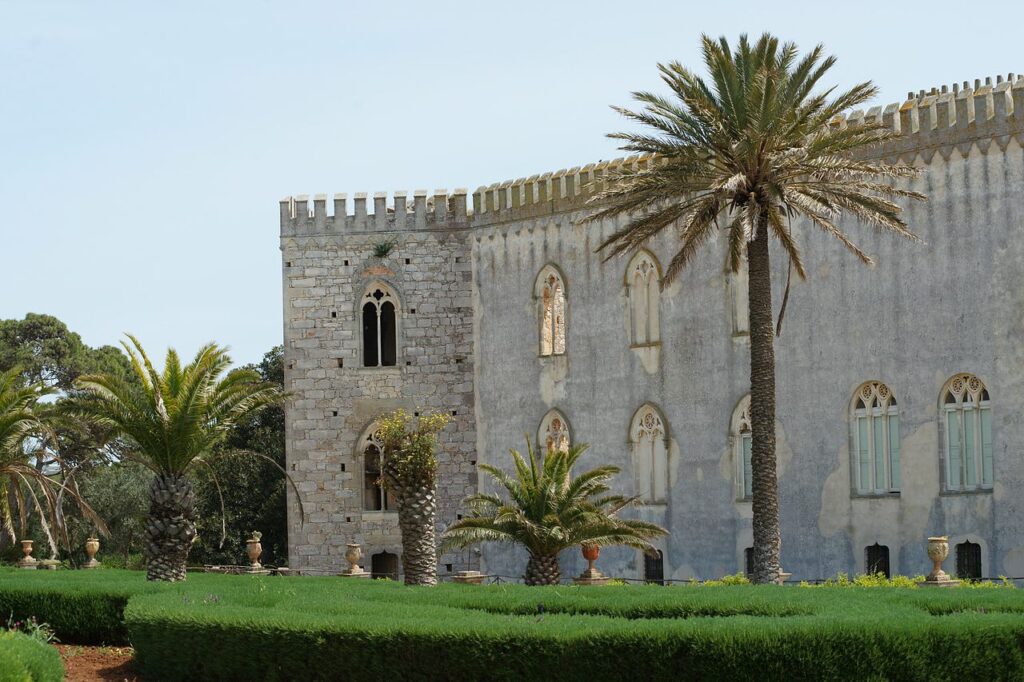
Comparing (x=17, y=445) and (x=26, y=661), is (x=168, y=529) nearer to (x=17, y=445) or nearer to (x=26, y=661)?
(x=17, y=445)

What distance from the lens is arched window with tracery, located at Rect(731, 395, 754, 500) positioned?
29.7 m

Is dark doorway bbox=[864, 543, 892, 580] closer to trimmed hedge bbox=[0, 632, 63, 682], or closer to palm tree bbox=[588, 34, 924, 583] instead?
palm tree bbox=[588, 34, 924, 583]

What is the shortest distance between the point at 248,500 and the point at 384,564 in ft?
29.3

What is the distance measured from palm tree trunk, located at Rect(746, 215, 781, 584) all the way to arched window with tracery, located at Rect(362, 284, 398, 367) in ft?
42.0

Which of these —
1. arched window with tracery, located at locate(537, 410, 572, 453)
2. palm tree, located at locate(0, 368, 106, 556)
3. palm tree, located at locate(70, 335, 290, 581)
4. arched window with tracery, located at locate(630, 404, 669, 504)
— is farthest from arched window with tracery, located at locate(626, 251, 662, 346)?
palm tree, located at locate(0, 368, 106, 556)

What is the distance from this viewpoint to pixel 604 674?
45.5 feet

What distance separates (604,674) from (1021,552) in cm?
1401

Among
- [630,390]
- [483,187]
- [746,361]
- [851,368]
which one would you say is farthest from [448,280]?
[851,368]

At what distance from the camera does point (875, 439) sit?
27953 millimetres

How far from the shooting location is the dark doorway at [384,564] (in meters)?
34.1

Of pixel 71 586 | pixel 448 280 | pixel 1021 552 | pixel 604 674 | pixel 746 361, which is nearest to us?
pixel 604 674

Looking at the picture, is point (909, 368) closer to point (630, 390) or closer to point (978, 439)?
point (978, 439)

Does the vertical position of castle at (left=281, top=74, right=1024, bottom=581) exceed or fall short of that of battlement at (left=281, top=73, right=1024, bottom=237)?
it falls short

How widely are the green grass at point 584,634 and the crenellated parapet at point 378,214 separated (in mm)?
16094
